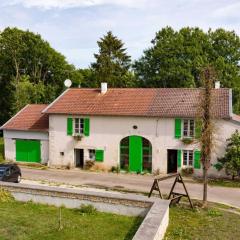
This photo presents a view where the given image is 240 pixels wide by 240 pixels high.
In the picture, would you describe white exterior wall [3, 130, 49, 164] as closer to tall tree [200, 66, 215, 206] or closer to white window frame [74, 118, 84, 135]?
white window frame [74, 118, 84, 135]

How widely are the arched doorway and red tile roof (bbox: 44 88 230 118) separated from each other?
203cm

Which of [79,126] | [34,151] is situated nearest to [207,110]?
[79,126]

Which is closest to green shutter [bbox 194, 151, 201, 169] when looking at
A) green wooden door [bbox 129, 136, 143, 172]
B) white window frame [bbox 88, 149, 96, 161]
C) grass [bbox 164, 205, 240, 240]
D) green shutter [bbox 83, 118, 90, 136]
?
green wooden door [bbox 129, 136, 143, 172]

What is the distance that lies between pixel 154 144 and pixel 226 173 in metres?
→ 5.37

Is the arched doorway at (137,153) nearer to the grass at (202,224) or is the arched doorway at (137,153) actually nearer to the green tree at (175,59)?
the grass at (202,224)

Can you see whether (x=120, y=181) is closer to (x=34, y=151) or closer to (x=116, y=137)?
(x=116, y=137)

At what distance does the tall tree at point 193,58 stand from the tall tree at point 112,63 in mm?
5580

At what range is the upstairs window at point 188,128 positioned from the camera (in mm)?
27859

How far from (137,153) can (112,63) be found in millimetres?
31068

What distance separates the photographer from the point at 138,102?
1192 inches

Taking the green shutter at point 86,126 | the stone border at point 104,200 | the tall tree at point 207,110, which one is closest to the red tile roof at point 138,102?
the green shutter at point 86,126

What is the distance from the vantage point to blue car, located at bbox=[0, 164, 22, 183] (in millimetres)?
22631

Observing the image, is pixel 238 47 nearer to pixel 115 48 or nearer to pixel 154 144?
pixel 115 48

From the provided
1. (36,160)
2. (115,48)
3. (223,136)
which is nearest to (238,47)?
(115,48)
